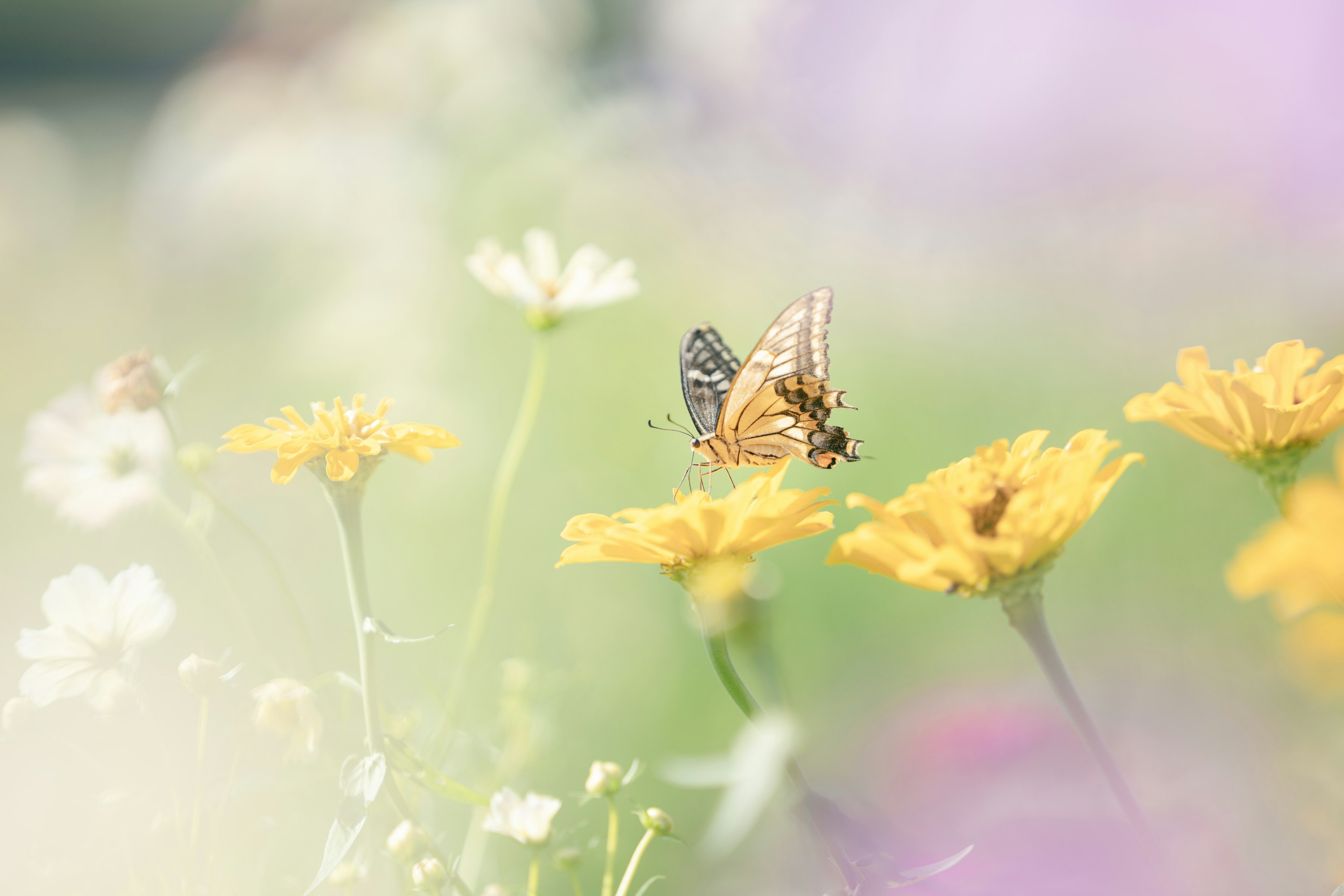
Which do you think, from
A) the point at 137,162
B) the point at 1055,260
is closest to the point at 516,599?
the point at 1055,260

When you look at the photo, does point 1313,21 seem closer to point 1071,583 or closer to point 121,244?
point 1071,583

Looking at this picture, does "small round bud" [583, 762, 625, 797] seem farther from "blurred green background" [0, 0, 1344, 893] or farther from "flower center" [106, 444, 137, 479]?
"flower center" [106, 444, 137, 479]

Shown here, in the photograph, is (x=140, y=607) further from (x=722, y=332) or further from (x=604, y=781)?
(x=722, y=332)

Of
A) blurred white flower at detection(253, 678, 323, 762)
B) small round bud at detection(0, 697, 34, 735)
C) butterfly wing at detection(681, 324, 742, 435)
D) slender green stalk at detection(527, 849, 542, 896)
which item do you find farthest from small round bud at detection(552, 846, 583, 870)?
butterfly wing at detection(681, 324, 742, 435)

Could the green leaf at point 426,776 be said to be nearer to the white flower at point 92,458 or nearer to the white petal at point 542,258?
the white flower at point 92,458

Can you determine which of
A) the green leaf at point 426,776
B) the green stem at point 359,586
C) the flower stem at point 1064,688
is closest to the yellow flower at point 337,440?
the green stem at point 359,586

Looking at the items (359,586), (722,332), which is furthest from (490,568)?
(722,332)
